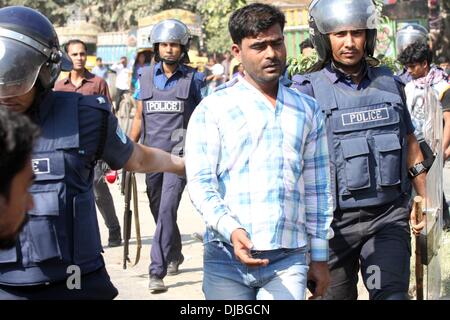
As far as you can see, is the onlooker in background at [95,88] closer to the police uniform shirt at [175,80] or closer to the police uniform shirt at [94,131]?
the police uniform shirt at [175,80]

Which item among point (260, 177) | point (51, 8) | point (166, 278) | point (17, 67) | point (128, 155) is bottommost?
point (166, 278)

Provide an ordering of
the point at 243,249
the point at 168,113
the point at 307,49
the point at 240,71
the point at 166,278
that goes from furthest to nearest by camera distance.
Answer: the point at 307,49 → the point at 240,71 → the point at 168,113 → the point at 166,278 → the point at 243,249

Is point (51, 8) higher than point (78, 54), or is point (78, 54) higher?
point (51, 8)

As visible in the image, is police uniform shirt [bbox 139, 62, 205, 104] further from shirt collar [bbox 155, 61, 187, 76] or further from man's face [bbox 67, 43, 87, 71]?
man's face [bbox 67, 43, 87, 71]

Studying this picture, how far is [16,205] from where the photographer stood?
240 cm

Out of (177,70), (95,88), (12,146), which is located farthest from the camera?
(95,88)

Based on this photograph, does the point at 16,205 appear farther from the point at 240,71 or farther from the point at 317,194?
the point at 240,71

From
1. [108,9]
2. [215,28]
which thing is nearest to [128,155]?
[215,28]

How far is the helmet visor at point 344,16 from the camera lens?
16.5ft

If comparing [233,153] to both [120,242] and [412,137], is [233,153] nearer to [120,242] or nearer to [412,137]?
[412,137]

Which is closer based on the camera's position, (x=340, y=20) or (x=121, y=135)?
(x=121, y=135)

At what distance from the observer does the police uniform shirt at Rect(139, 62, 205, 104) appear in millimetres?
8203

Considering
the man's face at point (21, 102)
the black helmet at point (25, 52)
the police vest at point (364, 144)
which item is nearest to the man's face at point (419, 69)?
the police vest at point (364, 144)

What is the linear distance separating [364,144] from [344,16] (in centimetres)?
70
